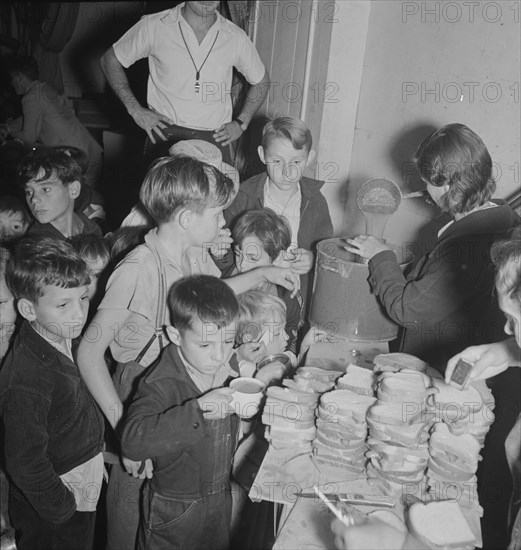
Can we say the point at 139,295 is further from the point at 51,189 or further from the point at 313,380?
the point at 51,189

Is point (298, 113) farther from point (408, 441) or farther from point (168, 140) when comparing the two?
point (408, 441)

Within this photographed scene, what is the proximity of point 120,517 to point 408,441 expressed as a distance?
3.87 ft

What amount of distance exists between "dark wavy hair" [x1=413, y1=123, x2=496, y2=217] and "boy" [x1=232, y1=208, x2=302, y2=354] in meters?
0.76

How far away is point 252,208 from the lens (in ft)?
9.90

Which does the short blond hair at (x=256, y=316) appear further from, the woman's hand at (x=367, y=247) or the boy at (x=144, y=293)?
the woman's hand at (x=367, y=247)

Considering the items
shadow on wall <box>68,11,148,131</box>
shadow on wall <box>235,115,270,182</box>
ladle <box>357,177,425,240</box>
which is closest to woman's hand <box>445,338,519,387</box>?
ladle <box>357,177,425,240</box>

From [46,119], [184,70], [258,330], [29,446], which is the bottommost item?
[29,446]

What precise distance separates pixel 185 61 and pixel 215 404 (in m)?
2.56

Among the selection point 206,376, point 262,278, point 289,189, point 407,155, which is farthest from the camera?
point 407,155

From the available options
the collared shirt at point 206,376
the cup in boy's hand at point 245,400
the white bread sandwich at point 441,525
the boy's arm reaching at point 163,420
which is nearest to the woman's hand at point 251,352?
the collared shirt at point 206,376

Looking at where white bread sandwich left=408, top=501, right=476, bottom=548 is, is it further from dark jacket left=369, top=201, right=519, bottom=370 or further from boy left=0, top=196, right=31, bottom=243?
boy left=0, top=196, right=31, bottom=243

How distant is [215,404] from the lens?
184 centimetres

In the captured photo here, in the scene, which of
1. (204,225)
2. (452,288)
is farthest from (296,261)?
(452,288)

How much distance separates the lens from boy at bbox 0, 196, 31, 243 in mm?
3107
